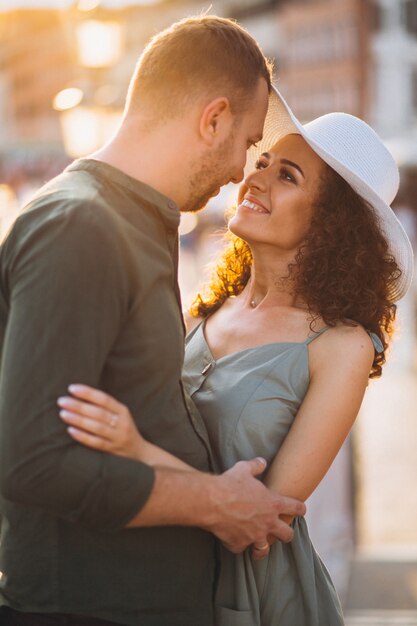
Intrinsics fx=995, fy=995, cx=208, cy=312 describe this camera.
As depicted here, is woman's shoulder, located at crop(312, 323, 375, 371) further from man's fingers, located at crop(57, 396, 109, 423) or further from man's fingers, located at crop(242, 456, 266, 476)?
man's fingers, located at crop(57, 396, 109, 423)

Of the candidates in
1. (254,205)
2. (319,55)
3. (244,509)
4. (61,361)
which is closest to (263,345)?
(254,205)

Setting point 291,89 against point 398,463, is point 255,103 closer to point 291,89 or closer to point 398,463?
point 398,463

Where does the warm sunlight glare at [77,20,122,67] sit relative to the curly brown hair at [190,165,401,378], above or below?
below

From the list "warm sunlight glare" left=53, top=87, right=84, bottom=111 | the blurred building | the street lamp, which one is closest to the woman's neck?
"warm sunlight glare" left=53, top=87, right=84, bottom=111

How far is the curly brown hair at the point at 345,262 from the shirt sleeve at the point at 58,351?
1026 millimetres

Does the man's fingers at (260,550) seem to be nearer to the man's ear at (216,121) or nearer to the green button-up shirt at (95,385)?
the green button-up shirt at (95,385)

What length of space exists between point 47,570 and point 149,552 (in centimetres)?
22

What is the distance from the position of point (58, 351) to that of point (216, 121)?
0.65 meters

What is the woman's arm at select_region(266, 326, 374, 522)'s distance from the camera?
243 cm

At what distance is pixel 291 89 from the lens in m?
46.1

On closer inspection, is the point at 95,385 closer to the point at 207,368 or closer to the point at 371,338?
the point at 207,368

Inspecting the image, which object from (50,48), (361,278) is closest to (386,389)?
(361,278)

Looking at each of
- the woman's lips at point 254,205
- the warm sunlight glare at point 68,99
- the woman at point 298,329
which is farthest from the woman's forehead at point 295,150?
the warm sunlight glare at point 68,99

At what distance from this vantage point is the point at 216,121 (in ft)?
6.89
